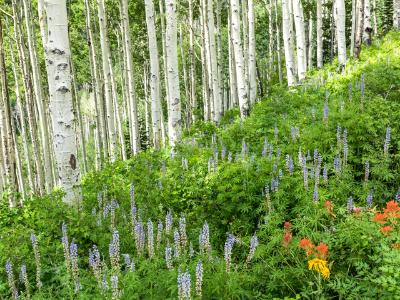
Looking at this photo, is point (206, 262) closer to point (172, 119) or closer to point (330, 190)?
point (330, 190)

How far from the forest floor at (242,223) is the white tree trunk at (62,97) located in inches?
14.1

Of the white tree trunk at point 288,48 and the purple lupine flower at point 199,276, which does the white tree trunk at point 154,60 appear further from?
the purple lupine flower at point 199,276

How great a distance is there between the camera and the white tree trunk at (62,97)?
4984 mm

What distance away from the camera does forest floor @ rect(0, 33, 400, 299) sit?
318cm

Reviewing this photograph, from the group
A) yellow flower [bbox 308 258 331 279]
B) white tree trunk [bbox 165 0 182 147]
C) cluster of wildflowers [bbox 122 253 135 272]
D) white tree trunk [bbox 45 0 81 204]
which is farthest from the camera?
white tree trunk [bbox 165 0 182 147]

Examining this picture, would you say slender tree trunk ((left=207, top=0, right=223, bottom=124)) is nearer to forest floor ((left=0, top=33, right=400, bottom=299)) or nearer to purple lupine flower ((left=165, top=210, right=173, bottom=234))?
forest floor ((left=0, top=33, right=400, bottom=299))

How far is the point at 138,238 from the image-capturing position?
146 inches

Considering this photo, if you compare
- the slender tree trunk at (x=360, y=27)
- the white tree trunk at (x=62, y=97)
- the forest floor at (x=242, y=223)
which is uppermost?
the slender tree trunk at (x=360, y=27)

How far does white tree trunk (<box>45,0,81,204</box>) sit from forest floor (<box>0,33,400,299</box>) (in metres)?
0.36

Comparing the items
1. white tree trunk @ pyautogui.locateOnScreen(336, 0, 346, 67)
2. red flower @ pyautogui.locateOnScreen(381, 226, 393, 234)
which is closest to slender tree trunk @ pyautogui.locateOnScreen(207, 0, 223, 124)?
white tree trunk @ pyautogui.locateOnScreen(336, 0, 346, 67)

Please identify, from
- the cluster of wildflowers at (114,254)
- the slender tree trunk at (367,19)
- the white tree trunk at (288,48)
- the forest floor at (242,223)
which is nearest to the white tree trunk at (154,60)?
the forest floor at (242,223)

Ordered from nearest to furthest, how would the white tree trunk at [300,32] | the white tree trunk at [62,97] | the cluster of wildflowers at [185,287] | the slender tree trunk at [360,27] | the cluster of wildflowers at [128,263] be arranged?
the cluster of wildflowers at [185,287] < the cluster of wildflowers at [128,263] < the white tree trunk at [62,97] < the slender tree trunk at [360,27] < the white tree trunk at [300,32]

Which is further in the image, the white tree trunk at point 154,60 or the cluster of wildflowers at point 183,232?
the white tree trunk at point 154,60

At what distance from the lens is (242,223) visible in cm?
473
